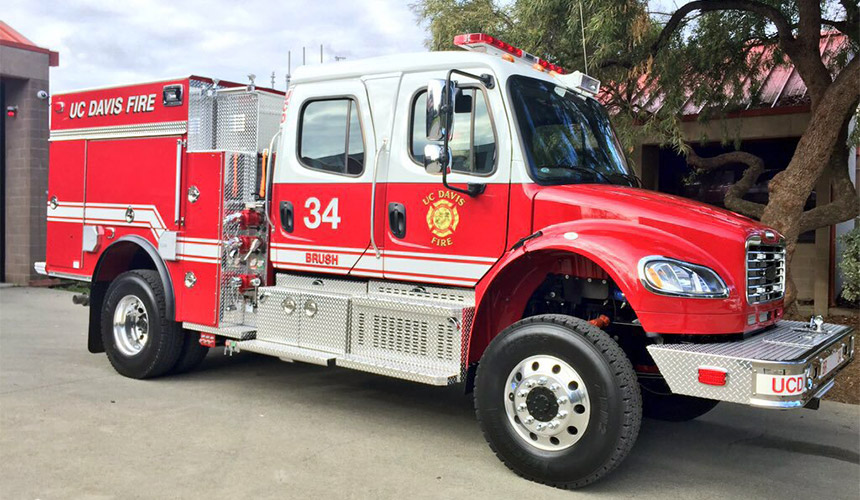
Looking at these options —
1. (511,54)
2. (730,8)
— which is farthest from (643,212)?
(730,8)

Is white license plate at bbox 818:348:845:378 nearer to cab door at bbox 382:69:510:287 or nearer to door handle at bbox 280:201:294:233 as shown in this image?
cab door at bbox 382:69:510:287

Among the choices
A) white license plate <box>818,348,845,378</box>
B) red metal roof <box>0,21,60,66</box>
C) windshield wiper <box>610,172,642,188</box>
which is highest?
red metal roof <box>0,21,60,66</box>

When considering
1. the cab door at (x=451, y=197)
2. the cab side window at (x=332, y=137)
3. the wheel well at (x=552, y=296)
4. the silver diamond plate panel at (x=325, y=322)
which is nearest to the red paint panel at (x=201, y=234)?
the cab side window at (x=332, y=137)

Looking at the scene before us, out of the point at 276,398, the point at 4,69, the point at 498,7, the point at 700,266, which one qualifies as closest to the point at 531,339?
the point at 700,266

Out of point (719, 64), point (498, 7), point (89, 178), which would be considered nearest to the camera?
point (89, 178)

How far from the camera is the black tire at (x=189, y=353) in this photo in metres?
6.91

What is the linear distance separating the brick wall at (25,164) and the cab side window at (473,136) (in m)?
13.1

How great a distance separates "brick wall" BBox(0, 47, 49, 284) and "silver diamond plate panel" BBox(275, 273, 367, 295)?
1147 cm

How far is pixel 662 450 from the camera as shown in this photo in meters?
5.29

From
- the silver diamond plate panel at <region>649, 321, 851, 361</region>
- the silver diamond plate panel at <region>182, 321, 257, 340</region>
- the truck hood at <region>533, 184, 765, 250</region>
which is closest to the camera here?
the silver diamond plate panel at <region>649, 321, 851, 361</region>

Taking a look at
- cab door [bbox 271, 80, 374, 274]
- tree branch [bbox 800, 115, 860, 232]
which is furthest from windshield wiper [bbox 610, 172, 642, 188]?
tree branch [bbox 800, 115, 860, 232]

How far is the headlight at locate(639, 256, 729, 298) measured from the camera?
13.5 feet

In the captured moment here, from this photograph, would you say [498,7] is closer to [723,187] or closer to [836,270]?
[723,187]

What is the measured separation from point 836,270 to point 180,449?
991 cm
